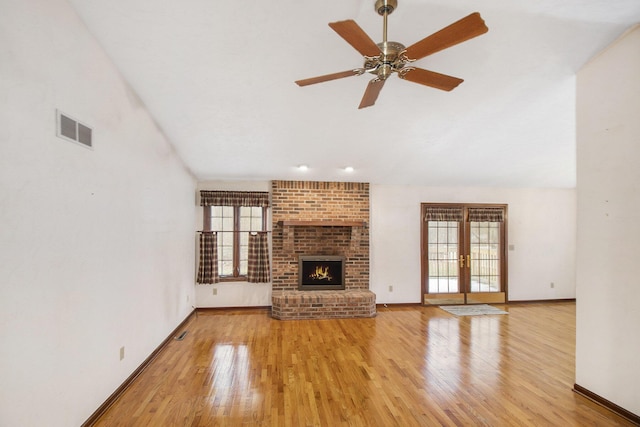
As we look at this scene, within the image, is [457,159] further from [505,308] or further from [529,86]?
[505,308]

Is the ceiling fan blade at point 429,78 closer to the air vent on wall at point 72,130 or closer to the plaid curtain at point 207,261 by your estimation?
the air vent on wall at point 72,130

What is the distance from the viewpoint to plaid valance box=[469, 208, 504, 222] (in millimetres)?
5973

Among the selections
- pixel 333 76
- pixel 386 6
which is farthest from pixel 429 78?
pixel 333 76

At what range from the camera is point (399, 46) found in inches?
69.9

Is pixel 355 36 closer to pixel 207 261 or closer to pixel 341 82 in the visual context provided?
pixel 341 82

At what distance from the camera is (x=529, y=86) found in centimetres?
307

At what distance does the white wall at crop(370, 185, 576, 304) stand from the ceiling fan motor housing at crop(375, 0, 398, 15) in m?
3.94

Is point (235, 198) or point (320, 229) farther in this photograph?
point (320, 229)

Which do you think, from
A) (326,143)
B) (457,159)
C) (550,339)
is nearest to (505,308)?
(550,339)

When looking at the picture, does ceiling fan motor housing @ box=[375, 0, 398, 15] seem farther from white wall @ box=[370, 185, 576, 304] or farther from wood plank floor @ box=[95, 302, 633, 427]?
white wall @ box=[370, 185, 576, 304]

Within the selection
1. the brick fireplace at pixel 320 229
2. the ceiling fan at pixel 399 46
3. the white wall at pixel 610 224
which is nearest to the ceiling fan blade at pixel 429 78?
the ceiling fan at pixel 399 46

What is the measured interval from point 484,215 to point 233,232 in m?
4.88

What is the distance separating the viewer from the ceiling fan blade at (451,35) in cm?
152

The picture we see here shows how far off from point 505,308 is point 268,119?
17.8ft
